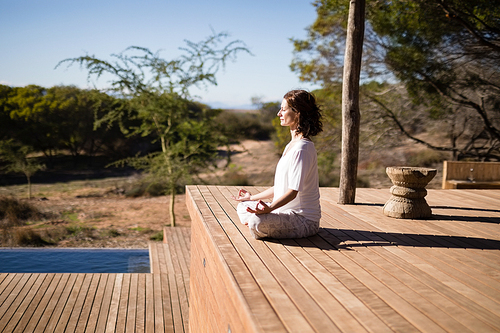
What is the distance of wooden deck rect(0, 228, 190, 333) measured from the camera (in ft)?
12.5

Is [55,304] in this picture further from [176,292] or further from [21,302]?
[176,292]

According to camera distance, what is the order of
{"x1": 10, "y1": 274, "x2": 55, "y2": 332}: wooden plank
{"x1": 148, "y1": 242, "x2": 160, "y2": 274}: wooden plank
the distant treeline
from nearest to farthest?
{"x1": 10, "y1": 274, "x2": 55, "y2": 332}: wooden plank < {"x1": 148, "y1": 242, "x2": 160, "y2": 274}: wooden plank < the distant treeline

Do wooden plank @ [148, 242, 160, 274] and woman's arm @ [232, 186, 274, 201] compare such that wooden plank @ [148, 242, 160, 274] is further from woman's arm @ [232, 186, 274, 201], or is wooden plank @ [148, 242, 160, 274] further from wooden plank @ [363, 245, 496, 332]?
wooden plank @ [363, 245, 496, 332]

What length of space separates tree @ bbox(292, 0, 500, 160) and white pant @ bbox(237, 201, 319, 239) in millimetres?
6576

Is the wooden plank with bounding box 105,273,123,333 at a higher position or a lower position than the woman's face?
lower

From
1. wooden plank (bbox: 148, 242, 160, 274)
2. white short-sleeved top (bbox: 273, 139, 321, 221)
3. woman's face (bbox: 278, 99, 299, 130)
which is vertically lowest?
wooden plank (bbox: 148, 242, 160, 274)

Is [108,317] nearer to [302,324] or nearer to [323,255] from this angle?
[323,255]

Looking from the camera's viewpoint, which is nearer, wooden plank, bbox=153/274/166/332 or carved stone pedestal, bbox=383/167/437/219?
carved stone pedestal, bbox=383/167/437/219

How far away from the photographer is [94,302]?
420 centimetres

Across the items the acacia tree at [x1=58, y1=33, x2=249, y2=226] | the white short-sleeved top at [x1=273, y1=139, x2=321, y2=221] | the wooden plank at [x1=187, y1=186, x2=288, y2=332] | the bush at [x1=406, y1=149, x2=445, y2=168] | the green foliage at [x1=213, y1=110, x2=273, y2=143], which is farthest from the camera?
the green foliage at [x1=213, y1=110, x2=273, y2=143]

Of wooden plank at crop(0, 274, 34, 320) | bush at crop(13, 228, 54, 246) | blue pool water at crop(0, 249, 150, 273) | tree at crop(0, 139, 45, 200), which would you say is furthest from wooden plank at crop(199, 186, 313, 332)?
tree at crop(0, 139, 45, 200)

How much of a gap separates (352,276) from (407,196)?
1.71 metres

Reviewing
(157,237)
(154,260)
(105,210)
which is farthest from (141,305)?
(105,210)

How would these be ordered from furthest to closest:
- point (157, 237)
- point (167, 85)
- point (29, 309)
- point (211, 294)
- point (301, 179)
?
point (167, 85) < point (157, 237) < point (29, 309) < point (211, 294) < point (301, 179)
